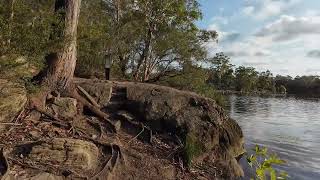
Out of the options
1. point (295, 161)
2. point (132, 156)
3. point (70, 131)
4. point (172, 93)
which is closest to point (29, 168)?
point (70, 131)

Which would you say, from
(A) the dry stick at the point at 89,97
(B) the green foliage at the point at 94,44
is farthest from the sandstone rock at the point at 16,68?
(B) the green foliage at the point at 94,44

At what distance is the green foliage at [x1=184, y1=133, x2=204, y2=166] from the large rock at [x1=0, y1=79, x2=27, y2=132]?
5155mm

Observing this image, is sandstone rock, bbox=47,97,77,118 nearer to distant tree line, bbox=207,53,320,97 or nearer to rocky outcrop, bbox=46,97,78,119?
rocky outcrop, bbox=46,97,78,119

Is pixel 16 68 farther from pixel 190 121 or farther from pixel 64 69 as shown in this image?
pixel 190 121

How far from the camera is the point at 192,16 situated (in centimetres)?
2747

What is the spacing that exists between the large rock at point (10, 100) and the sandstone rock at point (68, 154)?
151cm

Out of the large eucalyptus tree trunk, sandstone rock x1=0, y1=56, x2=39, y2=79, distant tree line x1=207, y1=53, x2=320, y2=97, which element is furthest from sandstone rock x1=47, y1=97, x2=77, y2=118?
distant tree line x1=207, y1=53, x2=320, y2=97

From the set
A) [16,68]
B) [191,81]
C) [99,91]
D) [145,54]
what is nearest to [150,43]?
[145,54]

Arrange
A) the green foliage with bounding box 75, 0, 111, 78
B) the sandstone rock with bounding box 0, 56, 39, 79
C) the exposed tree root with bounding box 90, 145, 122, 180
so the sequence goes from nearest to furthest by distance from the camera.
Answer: the sandstone rock with bounding box 0, 56, 39, 79 → the exposed tree root with bounding box 90, 145, 122, 180 → the green foliage with bounding box 75, 0, 111, 78

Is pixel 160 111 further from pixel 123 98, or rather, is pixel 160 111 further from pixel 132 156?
pixel 132 156

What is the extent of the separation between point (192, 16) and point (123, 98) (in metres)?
13.9

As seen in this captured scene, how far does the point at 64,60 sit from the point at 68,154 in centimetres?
384

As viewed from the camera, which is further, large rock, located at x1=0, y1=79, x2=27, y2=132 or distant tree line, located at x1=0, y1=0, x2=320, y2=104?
distant tree line, located at x1=0, y1=0, x2=320, y2=104

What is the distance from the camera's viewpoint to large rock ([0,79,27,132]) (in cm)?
1115
